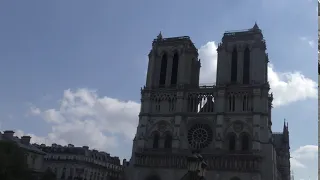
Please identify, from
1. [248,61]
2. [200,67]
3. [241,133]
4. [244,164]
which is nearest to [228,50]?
[248,61]

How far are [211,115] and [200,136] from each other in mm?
3302

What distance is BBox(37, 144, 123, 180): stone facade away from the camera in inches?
2904

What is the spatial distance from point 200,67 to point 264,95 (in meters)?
14.4

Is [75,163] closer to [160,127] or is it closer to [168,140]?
[160,127]

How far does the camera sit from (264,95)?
57.9 m

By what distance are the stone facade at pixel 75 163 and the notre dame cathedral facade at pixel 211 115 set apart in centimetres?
1506

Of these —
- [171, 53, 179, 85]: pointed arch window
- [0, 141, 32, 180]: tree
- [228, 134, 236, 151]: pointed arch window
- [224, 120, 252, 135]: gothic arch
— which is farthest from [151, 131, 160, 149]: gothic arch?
[0, 141, 32, 180]: tree

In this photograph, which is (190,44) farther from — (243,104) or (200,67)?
(243,104)

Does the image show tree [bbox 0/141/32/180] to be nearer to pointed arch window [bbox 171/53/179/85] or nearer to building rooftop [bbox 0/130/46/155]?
building rooftop [bbox 0/130/46/155]

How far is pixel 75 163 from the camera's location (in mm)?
74438

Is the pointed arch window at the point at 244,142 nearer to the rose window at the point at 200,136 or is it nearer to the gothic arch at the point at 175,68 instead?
the rose window at the point at 200,136

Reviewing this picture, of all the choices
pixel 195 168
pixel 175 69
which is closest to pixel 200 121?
pixel 175 69

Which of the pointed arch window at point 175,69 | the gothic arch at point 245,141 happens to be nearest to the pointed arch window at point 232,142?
the gothic arch at point 245,141

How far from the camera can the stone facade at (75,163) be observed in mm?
73750
